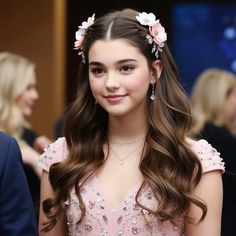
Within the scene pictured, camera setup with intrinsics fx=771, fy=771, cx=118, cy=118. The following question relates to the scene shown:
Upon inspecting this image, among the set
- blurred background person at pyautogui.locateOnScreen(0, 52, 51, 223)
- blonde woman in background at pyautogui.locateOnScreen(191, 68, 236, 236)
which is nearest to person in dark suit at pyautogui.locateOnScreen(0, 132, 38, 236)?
blurred background person at pyautogui.locateOnScreen(0, 52, 51, 223)

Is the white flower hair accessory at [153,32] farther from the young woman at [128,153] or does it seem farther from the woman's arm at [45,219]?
the woman's arm at [45,219]

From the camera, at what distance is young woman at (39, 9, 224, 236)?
8.61 ft

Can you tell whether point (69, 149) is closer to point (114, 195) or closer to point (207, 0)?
point (114, 195)

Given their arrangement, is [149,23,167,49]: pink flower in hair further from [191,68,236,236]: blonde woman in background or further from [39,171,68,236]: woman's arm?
[191,68,236,236]: blonde woman in background

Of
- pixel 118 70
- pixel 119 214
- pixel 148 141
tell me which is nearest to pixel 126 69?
pixel 118 70

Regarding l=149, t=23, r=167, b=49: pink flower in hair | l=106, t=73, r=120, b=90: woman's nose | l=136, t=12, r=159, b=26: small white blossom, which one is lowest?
l=106, t=73, r=120, b=90: woman's nose

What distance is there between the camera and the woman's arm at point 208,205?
105 inches

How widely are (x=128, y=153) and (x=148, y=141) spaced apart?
0.30ft

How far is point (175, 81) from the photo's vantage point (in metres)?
2.78

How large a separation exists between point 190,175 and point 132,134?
26 centimetres

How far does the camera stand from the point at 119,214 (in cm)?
266

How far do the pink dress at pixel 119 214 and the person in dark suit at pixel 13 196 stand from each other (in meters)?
0.40

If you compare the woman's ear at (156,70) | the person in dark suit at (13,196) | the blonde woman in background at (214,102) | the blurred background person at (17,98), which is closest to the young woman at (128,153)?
the woman's ear at (156,70)

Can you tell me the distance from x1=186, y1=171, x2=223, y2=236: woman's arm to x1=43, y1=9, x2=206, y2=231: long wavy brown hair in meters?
0.03
